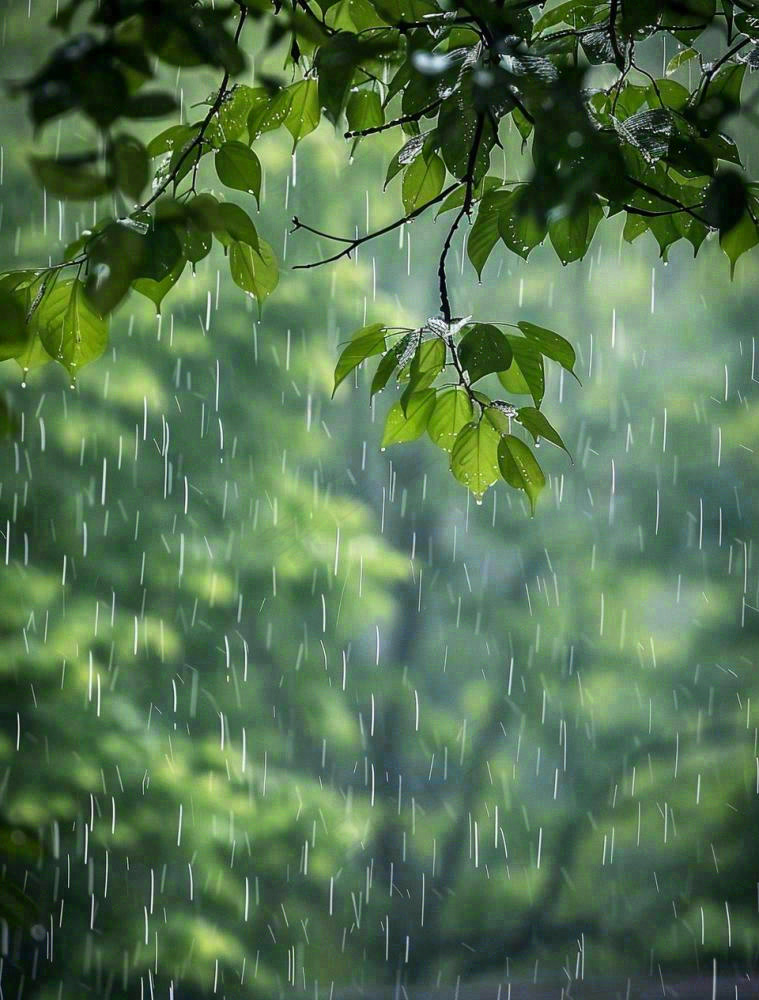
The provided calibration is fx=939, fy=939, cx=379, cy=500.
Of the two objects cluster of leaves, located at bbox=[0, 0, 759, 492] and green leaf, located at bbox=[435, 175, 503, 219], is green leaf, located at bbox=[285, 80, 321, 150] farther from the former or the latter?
green leaf, located at bbox=[435, 175, 503, 219]

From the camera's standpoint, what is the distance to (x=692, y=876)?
3822 mm

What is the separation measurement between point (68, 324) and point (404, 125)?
0.28 metres

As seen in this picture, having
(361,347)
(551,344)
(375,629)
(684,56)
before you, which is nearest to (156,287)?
(361,347)

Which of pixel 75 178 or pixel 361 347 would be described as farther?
pixel 361 347

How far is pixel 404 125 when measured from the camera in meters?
0.66

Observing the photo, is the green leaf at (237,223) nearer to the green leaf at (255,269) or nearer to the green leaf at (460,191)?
the green leaf at (255,269)

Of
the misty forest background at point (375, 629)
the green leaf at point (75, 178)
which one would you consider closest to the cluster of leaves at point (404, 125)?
the green leaf at point (75, 178)

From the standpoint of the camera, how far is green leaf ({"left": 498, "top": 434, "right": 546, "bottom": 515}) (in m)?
0.63

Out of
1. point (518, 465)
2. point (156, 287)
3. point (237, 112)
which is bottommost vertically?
point (518, 465)

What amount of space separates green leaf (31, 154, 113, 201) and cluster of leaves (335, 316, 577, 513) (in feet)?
0.96

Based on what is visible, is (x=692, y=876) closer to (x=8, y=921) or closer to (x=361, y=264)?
(x=361, y=264)

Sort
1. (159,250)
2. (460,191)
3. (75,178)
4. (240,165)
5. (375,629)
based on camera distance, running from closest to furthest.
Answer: (75,178)
(159,250)
(240,165)
(460,191)
(375,629)

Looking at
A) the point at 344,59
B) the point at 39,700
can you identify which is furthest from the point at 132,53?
the point at 39,700

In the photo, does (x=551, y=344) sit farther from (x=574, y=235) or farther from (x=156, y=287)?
(x=156, y=287)
